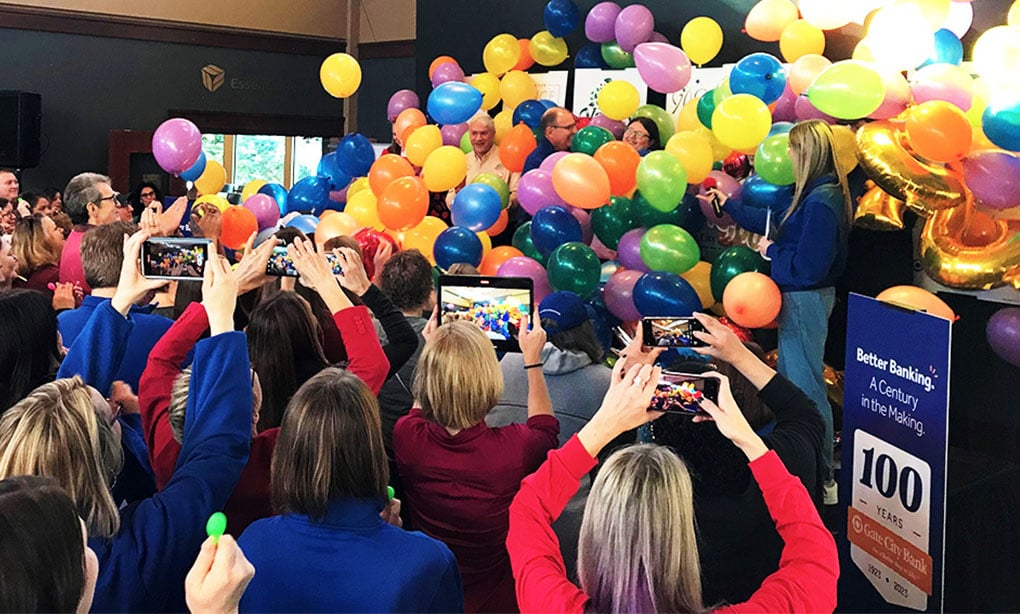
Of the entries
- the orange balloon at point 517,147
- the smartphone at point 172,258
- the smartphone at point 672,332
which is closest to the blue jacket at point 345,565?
the smartphone at point 672,332

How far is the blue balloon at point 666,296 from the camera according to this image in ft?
14.2

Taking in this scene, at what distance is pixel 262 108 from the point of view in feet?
34.0

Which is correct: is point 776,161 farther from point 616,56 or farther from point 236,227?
point 236,227

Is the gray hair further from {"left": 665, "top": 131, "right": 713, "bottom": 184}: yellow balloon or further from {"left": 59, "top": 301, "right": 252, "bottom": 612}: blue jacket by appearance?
{"left": 59, "top": 301, "right": 252, "bottom": 612}: blue jacket

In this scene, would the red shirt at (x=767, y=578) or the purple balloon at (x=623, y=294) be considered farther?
the purple balloon at (x=623, y=294)

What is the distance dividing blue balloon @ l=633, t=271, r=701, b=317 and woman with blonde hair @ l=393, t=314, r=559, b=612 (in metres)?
2.10

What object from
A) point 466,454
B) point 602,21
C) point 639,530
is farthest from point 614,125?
point 639,530

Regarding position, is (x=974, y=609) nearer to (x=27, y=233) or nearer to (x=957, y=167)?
(x=957, y=167)

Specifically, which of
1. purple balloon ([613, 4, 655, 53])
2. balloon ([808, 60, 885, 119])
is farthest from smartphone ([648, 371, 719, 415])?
purple balloon ([613, 4, 655, 53])

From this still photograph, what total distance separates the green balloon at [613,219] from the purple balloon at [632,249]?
0.05m

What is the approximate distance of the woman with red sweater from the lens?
1.46 m

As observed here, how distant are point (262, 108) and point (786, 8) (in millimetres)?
6655

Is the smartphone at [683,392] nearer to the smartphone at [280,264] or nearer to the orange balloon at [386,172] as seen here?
the smartphone at [280,264]

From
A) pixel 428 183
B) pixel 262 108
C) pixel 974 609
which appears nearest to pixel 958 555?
pixel 974 609
